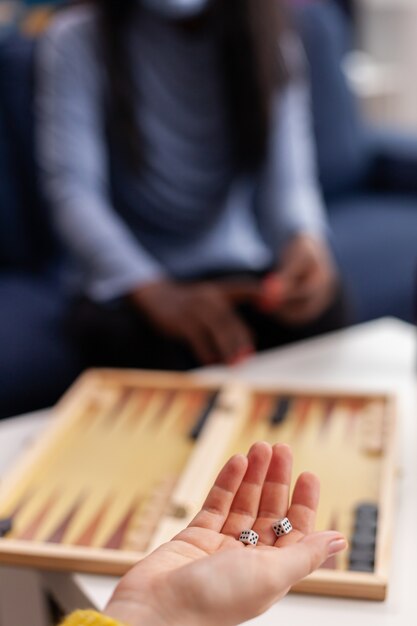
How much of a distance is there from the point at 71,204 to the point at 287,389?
463 mm

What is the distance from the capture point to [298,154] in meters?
1.29

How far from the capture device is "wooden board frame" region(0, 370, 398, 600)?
592 millimetres

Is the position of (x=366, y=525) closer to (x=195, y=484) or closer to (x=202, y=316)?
(x=195, y=484)

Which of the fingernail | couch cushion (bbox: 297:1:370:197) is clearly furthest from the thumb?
couch cushion (bbox: 297:1:370:197)

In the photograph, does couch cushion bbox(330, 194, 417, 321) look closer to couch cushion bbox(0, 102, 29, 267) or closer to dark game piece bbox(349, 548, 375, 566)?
couch cushion bbox(0, 102, 29, 267)

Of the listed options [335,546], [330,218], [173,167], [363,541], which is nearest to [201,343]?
[173,167]

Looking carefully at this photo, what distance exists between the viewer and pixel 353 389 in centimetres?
90

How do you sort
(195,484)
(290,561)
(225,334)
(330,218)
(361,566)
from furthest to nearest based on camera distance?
(330,218) < (225,334) < (195,484) < (361,566) < (290,561)

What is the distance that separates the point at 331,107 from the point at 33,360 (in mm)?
1003

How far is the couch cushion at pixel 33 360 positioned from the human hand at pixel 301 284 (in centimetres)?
30

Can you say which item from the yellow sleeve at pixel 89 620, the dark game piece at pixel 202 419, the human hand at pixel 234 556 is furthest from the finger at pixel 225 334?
the yellow sleeve at pixel 89 620

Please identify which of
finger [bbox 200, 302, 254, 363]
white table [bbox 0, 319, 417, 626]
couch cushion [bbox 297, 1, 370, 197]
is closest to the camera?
white table [bbox 0, 319, 417, 626]

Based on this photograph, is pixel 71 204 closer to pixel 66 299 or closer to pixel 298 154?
pixel 66 299

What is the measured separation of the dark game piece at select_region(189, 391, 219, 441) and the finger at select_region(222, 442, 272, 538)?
0.28m
